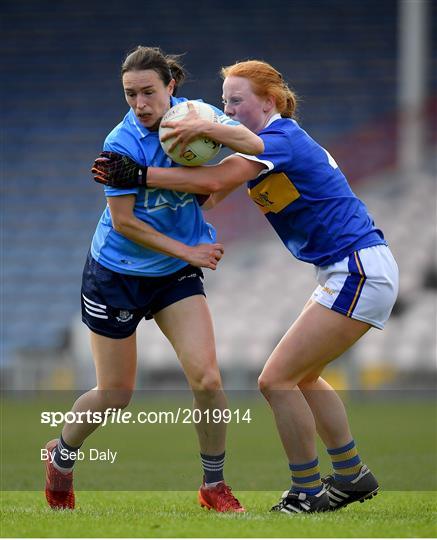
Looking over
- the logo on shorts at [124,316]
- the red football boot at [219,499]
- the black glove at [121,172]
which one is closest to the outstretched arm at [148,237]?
the black glove at [121,172]

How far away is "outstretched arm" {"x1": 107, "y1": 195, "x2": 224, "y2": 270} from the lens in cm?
536

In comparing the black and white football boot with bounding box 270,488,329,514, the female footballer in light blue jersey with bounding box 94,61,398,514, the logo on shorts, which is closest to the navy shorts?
the logo on shorts

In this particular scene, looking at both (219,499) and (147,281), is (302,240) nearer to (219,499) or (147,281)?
(147,281)

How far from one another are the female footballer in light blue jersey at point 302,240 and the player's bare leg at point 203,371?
9.5 inches

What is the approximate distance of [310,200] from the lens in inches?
214

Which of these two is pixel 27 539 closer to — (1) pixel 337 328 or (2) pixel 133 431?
(1) pixel 337 328

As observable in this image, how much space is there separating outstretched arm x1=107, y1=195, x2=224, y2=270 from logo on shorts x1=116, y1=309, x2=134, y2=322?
0.34 metres

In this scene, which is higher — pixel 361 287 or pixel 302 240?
pixel 302 240

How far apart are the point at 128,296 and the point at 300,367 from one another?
870 millimetres

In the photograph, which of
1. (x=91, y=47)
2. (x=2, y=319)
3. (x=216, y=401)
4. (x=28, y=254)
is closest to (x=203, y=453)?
(x=216, y=401)

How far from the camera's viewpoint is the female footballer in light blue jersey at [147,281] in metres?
5.38

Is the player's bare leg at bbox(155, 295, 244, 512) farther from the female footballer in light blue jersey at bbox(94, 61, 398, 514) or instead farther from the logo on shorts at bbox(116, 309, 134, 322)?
the female footballer in light blue jersey at bbox(94, 61, 398, 514)

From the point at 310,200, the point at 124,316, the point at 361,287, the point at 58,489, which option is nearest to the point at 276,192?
the point at 310,200

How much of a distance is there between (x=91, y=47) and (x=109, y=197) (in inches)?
702
